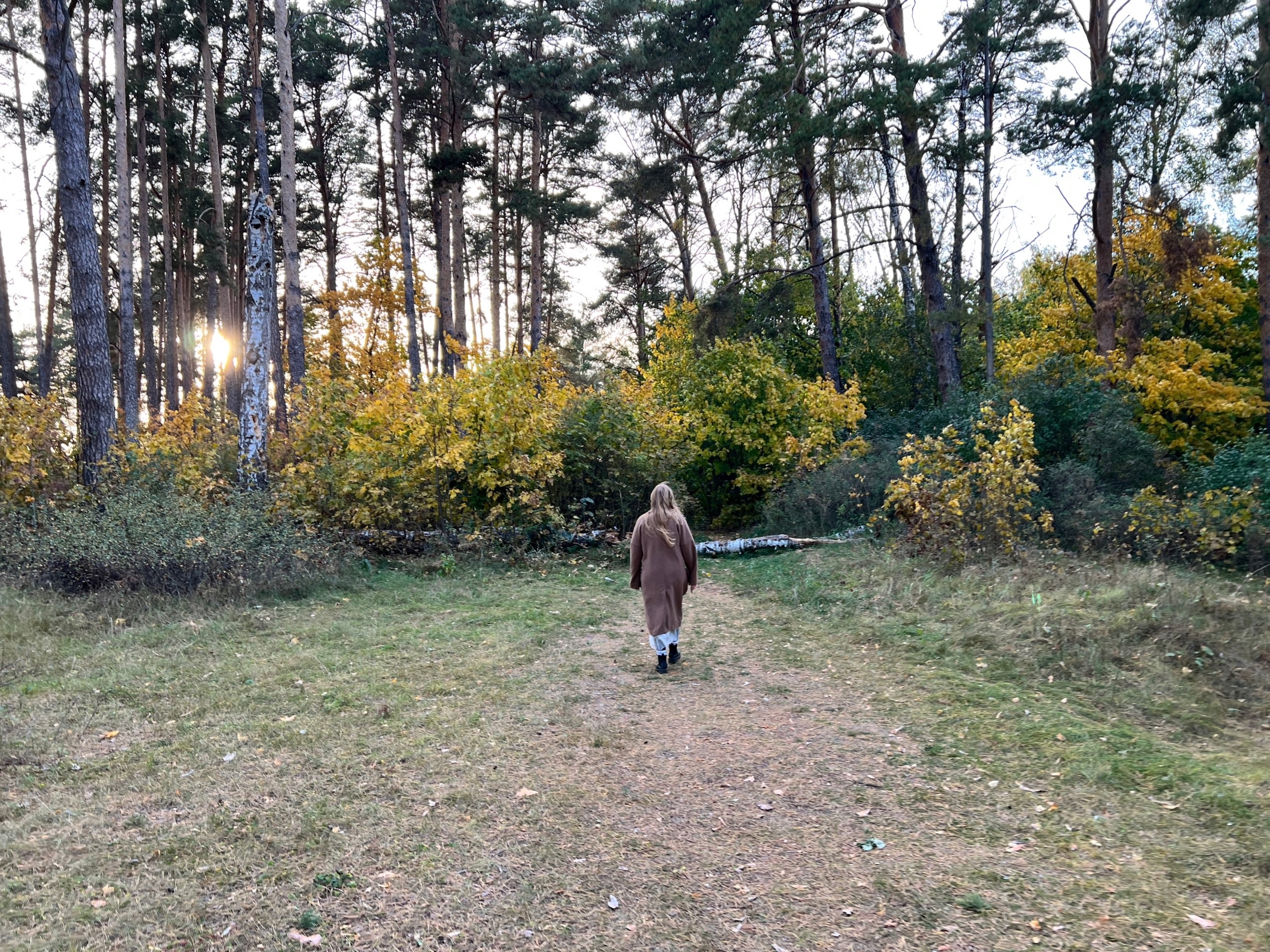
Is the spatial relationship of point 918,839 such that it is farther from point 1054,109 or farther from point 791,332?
point 791,332

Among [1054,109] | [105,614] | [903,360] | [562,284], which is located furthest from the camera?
[562,284]

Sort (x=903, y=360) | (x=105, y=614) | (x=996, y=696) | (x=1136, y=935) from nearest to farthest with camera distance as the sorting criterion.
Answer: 1. (x=1136, y=935)
2. (x=996, y=696)
3. (x=105, y=614)
4. (x=903, y=360)

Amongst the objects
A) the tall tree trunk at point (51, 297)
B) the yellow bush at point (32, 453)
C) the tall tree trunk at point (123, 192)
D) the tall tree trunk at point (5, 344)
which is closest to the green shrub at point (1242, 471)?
the yellow bush at point (32, 453)

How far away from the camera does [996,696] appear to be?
19.4 feet

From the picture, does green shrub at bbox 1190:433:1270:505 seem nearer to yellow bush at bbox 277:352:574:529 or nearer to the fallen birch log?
the fallen birch log

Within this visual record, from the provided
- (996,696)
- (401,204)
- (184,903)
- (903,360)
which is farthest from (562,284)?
(184,903)

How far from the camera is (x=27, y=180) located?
24.0m

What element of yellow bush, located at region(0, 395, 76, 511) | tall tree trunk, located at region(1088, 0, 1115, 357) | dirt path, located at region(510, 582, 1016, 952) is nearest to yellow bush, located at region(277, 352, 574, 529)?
yellow bush, located at region(0, 395, 76, 511)

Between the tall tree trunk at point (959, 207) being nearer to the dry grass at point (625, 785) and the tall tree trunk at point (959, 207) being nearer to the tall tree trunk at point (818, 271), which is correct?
the tall tree trunk at point (818, 271)

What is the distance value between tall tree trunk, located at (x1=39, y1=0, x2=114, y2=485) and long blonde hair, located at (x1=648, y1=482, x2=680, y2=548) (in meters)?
8.05

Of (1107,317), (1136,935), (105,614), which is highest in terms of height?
(1107,317)

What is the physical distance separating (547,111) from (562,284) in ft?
37.8

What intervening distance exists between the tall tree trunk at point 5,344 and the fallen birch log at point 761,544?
62.8 ft

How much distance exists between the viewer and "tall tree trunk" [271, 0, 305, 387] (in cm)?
1526
